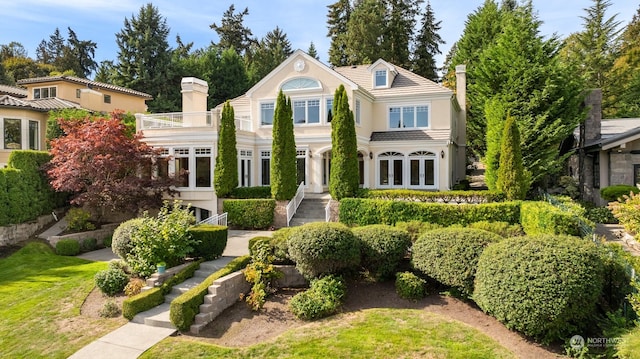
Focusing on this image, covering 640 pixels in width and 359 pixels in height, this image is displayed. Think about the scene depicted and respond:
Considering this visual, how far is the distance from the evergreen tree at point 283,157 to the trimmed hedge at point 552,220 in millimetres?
10454

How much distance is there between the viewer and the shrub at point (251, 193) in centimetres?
2061

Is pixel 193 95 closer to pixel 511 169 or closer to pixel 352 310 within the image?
pixel 511 169

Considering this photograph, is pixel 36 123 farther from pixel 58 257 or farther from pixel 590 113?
pixel 590 113

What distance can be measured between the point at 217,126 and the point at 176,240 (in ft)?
34.5

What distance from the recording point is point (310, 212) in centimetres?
2056

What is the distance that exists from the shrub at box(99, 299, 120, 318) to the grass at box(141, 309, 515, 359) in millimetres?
2251

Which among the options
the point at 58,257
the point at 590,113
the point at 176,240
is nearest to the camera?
the point at 176,240

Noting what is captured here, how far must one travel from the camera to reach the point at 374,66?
85.3 ft

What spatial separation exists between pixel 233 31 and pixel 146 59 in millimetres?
21593

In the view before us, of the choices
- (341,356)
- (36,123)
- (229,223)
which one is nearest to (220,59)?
(36,123)

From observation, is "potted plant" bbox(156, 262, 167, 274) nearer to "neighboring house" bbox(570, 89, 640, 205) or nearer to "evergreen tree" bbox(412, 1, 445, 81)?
"neighboring house" bbox(570, 89, 640, 205)

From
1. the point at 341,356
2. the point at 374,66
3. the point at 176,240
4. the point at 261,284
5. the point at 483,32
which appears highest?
the point at 483,32

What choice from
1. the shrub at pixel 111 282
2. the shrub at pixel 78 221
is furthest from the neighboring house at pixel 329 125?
the shrub at pixel 111 282

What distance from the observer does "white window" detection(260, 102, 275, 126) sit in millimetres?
24812
